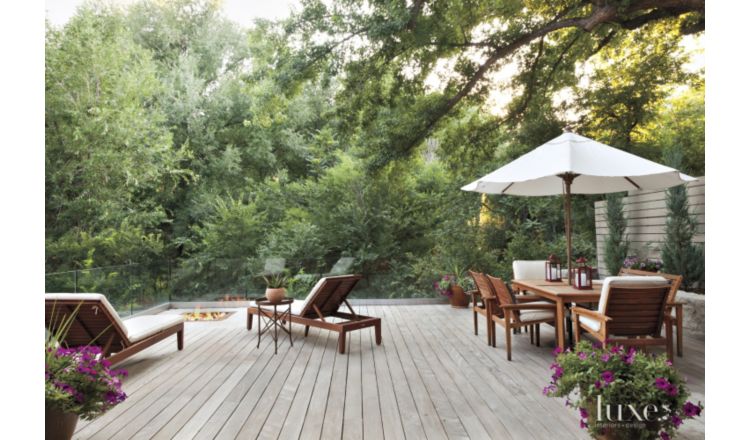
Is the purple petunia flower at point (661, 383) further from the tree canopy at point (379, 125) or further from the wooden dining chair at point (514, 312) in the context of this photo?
the tree canopy at point (379, 125)

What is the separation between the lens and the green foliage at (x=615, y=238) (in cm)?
789

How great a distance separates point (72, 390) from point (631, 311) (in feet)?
13.2

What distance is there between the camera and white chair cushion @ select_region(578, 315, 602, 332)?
4.16 metres

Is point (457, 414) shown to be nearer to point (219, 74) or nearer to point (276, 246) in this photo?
point (276, 246)

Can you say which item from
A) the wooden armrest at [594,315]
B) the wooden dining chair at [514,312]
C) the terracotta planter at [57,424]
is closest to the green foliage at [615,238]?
the wooden dining chair at [514,312]

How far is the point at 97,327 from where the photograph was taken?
4391 millimetres

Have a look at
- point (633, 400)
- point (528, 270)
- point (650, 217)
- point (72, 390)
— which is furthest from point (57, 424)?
point (650, 217)

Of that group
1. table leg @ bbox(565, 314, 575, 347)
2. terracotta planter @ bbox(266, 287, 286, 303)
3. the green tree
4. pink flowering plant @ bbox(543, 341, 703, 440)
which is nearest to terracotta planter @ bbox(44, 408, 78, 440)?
pink flowering plant @ bbox(543, 341, 703, 440)

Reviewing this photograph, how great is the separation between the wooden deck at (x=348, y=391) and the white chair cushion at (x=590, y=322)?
0.56 meters

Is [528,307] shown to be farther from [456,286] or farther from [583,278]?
[456,286]

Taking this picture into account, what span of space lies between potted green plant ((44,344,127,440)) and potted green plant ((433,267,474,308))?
652 cm

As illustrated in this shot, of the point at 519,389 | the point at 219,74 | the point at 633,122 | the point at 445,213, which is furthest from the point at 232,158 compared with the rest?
the point at 519,389

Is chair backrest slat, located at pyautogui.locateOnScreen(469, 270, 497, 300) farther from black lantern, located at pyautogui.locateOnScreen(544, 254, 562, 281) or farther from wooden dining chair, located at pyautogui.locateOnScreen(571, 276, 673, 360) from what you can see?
wooden dining chair, located at pyautogui.locateOnScreen(571, 276, 673, 360)
